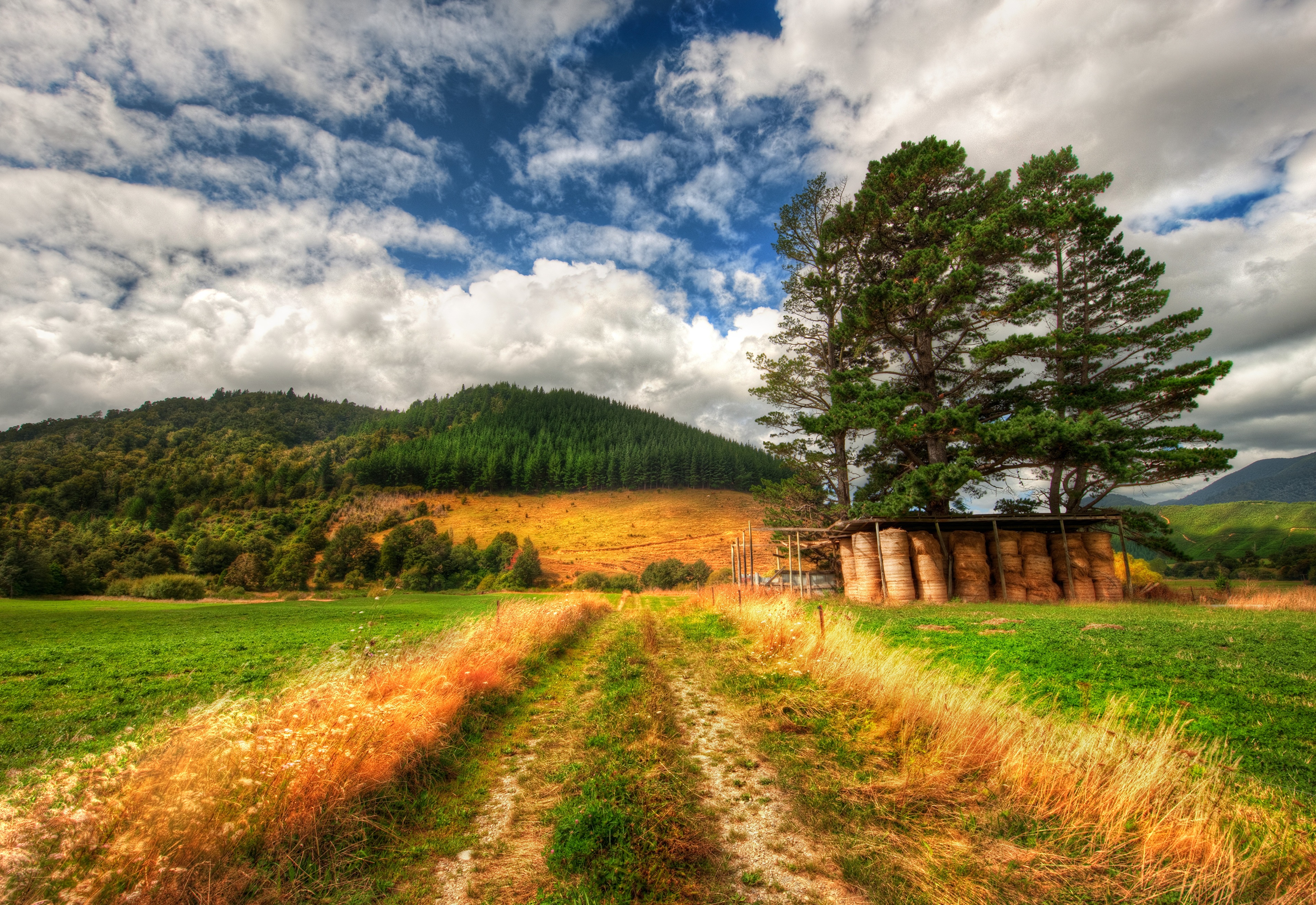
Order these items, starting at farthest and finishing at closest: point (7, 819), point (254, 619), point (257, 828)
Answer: point (254, 619) < point (257, 828) < point (7, 819)

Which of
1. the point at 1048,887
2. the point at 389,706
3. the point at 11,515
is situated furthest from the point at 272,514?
the point at 1048,887

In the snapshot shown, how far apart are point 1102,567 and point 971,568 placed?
465cm

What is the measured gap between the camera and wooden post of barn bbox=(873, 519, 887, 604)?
18062mm

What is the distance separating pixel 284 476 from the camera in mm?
94062

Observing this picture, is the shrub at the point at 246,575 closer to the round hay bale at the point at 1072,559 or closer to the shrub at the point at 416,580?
the shrub at the point at 416,580

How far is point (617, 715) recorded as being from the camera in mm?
7492

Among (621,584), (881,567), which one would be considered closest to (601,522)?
(621,584)

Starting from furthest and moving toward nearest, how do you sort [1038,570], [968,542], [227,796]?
[968,542] → [1038,570] → [227,796]

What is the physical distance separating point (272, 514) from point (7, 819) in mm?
95703

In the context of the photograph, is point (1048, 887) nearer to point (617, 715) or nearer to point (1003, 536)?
point (617, 715)

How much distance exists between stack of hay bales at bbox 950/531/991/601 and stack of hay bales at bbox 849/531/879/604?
2738 millimetres

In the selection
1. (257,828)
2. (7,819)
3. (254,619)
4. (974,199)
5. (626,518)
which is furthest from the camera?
(626,518)

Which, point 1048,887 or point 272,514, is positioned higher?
point 272,514

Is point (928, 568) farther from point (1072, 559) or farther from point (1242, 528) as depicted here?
point (1242, 528)
